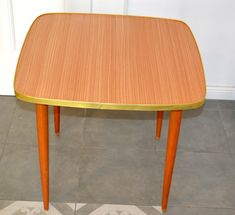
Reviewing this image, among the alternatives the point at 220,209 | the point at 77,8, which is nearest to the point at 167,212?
the point at 220,209

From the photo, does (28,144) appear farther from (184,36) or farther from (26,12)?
(184,36)

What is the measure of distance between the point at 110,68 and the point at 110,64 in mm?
23

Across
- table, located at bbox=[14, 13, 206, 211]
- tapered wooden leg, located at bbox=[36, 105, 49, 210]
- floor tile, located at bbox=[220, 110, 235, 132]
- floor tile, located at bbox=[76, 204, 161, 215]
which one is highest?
table, located at bbox=[14, 13, 206, 211]

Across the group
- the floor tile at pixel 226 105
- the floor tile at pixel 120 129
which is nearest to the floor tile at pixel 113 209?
the floor tile at pixel 120 129

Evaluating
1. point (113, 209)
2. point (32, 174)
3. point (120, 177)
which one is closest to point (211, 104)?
point (120, 177)

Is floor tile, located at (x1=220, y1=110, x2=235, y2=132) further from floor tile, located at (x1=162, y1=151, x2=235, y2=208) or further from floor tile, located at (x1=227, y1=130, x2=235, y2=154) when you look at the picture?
floor tile, located at (x1=162, y1=151, x2=235, y2=208)

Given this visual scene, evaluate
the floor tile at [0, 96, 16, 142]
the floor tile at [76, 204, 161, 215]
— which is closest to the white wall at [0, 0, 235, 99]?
the floor tile at [0, 96, 16, 142]

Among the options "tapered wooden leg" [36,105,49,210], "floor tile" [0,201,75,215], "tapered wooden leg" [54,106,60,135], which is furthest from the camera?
"tapered wooden leg" [54,106,60,135]

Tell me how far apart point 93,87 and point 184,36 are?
43 cm

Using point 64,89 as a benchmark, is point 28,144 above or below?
below

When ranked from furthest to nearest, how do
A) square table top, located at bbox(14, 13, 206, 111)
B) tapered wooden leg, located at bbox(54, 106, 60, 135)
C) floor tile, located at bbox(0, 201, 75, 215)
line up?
tapered wooden leg, located at bbox(54, 106, 60, 135) < floor tile, located at bbox(0, 201, 75, 215) < square table top, located at bbox(14, 13, 206, 111)

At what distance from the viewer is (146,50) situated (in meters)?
1.57

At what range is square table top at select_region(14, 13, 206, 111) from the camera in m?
1.36

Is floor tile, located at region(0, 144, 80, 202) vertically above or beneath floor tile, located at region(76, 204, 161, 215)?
above
